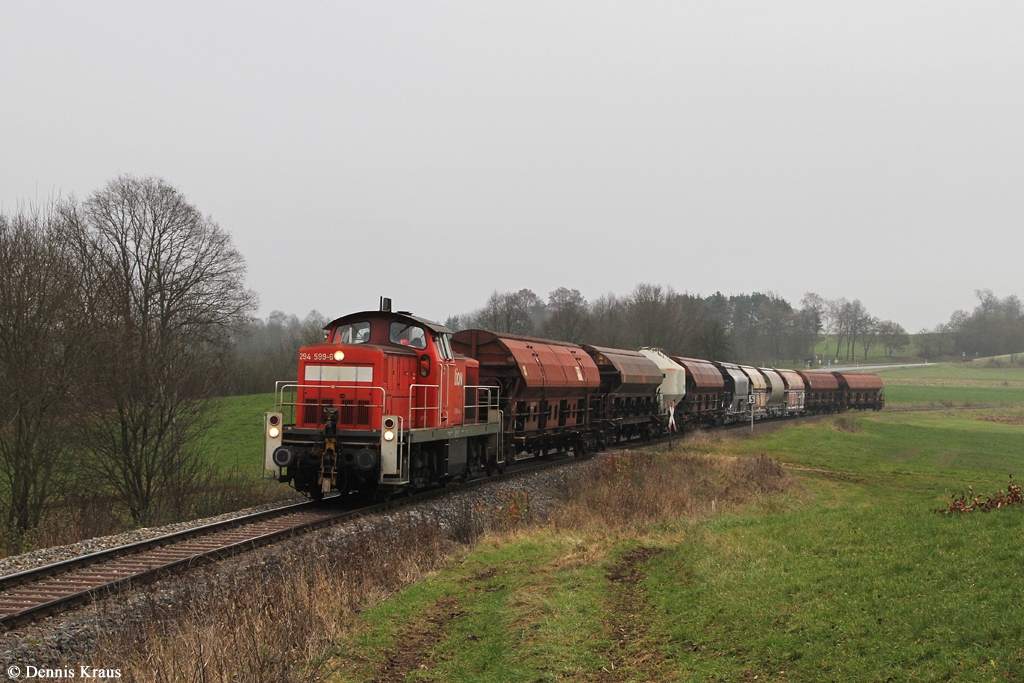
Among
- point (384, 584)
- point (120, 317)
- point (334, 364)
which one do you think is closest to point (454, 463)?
point (334, 364)

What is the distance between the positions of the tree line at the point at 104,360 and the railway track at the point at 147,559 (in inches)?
358

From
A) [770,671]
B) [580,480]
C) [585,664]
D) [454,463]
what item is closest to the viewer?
[770,671]

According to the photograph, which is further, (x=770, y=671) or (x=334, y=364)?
(x=334, y=364)

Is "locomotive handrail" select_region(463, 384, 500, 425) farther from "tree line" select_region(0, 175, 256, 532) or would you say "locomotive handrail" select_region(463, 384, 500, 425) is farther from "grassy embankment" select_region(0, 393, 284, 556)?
"tree line" select_region(0, 175, 256, 532)

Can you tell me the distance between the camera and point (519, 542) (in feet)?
39.9

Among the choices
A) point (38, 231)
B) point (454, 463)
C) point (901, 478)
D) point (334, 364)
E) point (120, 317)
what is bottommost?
point (901, 478)

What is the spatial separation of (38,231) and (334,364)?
12.0 m

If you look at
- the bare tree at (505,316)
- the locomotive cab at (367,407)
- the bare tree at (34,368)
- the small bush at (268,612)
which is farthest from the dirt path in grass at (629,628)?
the bare tree at (505,316)

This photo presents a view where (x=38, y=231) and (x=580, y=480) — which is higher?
(x=38, y=231)

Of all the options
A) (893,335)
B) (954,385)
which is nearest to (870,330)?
(893,335)

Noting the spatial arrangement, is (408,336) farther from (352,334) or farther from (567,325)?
(567,325)

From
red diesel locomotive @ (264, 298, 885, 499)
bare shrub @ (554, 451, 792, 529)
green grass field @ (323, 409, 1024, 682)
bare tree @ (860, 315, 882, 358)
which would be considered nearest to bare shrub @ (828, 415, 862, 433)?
red diesel locomotive @ (264, 298, 885, 499)

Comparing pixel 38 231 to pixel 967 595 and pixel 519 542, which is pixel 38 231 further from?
pixel 967 595

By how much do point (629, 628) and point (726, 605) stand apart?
1133 mm
